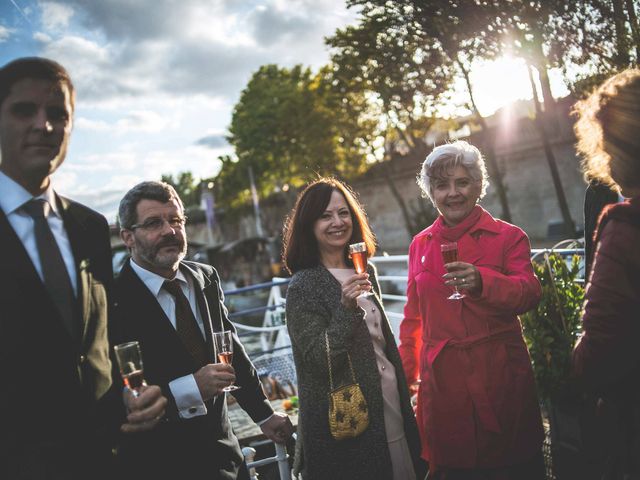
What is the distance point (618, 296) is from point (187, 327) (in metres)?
1.85

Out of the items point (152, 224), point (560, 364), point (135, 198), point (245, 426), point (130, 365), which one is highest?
point (135, 198)

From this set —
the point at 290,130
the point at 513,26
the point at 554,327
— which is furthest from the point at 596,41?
the point at 290,130

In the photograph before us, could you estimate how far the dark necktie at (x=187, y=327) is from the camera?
2246 mm

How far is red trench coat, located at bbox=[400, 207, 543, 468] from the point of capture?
7.91ft

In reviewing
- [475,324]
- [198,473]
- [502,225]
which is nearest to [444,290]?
[475,324]

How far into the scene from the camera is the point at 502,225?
261 cm

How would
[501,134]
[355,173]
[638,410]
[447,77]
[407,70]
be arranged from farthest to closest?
[355,173] < [501,134] < [407,70] < [447,77] < [638,410]

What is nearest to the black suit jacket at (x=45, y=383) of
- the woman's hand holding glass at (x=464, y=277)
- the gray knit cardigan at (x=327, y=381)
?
the gray knit cardigan at (x=327, y=381)

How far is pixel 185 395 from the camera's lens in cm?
207

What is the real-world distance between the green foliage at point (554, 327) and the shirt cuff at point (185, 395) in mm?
2107

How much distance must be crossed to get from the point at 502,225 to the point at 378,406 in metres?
1.24

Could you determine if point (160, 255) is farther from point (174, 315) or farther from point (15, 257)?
point (15, 257)

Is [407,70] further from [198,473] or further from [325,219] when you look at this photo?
[198,473]

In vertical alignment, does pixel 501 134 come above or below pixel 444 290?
above
